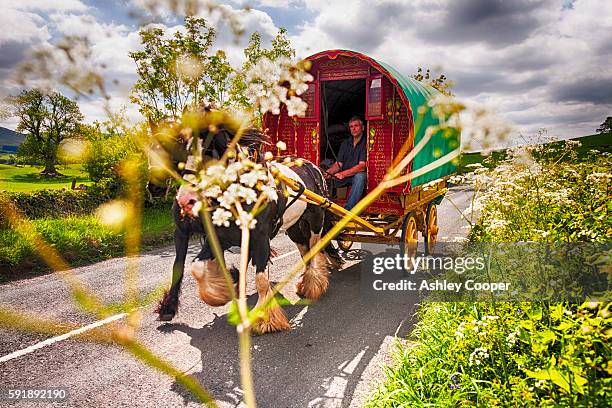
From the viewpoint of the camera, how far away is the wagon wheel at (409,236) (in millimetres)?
6020

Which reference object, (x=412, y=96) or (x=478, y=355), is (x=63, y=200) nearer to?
(x=412, y=96)

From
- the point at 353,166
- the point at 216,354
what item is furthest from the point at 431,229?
the point at 216,354

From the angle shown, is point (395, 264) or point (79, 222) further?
point (79, 222)

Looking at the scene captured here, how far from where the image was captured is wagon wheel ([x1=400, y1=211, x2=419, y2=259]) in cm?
602

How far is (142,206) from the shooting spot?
11141 mm

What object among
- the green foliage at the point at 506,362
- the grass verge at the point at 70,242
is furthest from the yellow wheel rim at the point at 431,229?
the grass verge at the point at 70,242

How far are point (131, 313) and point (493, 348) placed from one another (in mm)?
3833

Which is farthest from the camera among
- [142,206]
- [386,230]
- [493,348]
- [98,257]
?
[142,206]

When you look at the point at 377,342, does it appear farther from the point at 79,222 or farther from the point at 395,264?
the point at 79,222

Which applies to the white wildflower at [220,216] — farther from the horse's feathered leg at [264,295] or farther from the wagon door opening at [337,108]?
the wagon door opening at [337,108]

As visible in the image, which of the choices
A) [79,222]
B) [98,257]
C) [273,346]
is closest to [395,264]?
[273,346]

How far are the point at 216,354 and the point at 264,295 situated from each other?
726 mm

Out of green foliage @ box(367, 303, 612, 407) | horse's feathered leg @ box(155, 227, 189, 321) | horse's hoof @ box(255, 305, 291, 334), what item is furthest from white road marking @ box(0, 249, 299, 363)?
green foliage @ box(367, 303, 612, 407)
